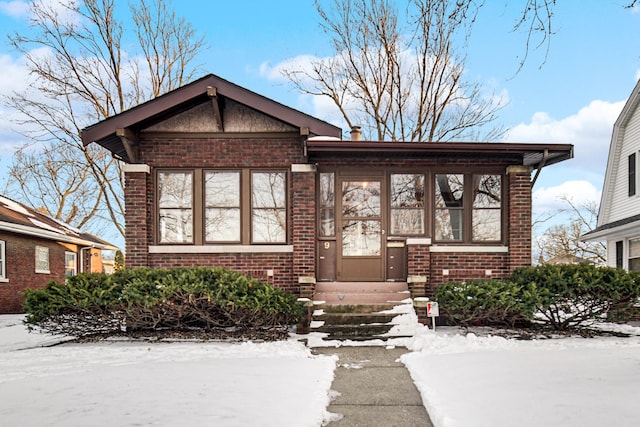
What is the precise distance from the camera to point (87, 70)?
16797mm

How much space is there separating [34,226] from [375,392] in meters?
15.0

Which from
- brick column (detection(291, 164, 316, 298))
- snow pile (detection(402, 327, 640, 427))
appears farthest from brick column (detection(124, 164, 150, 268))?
snow pile (detection(402, 327, 640, 427))

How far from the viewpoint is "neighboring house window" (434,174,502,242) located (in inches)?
361

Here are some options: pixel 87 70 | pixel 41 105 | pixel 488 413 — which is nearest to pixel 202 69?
pixel 87 70

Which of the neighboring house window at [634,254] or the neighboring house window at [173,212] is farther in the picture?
the neighboring house window at [634,254]

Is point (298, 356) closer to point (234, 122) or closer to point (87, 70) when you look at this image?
point (234, 122)

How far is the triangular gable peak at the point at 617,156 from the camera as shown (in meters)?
13.0

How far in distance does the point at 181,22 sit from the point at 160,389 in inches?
686

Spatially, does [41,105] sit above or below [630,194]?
above

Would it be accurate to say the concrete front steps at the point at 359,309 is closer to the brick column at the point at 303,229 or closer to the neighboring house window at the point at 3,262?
the brick column at the point at 303,229

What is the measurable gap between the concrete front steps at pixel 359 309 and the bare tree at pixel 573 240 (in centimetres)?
1952

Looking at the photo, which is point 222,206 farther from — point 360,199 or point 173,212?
point 360,199

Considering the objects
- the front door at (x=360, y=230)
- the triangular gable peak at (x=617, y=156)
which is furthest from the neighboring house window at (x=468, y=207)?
the triangular gable peak at (x=617, y=156)

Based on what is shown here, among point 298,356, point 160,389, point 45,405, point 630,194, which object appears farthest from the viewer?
point 630,194
